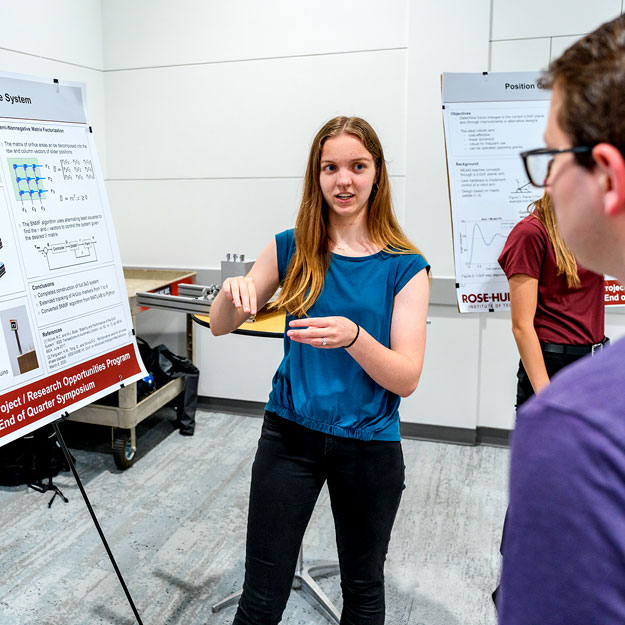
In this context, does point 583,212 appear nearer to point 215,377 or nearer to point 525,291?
point 525,291

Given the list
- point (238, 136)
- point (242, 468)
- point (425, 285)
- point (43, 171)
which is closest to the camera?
point (425, 285)

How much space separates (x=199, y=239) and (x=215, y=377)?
0.86 meters

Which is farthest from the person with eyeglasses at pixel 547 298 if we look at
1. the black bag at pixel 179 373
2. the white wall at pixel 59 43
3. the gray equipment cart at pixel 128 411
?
the white wall at pixel 59 43

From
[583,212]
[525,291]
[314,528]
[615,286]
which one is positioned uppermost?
[583,212]

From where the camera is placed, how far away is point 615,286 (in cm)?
269

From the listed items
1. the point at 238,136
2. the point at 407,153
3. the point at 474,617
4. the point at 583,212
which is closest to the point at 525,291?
the point at 474,617

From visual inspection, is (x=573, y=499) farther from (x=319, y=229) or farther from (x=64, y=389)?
(x=64, y=389)

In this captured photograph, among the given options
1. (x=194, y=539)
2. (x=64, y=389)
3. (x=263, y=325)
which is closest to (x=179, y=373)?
(x=194, y=539)

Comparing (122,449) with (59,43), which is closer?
(122,449)

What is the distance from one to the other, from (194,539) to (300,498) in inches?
48.9

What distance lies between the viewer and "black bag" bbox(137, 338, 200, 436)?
346 centimetres

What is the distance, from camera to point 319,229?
1.52m

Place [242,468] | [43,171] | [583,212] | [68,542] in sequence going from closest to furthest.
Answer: [583,212]
[43,171]
[68,542]
[242,468]

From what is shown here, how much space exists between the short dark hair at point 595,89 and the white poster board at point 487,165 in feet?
5.55
